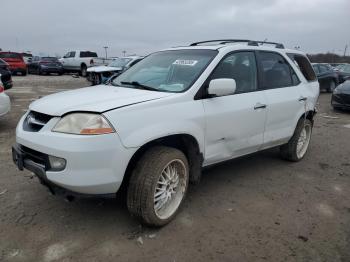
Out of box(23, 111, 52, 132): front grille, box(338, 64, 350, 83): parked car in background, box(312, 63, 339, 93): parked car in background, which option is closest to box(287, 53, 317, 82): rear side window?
box(23, 111, 52, 132): front grille

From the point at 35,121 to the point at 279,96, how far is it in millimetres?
3015

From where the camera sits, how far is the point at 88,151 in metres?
2.70

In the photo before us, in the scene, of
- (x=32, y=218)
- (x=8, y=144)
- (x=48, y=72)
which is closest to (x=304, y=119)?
(x=32, y=218)

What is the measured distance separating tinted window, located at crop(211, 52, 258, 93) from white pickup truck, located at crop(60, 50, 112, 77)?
77.3 feet

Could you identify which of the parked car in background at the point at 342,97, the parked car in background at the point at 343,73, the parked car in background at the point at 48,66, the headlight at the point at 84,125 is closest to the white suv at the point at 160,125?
the headlight at the point at 84,125

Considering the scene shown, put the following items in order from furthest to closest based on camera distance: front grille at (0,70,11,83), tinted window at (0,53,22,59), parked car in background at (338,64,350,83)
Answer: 1. tinted window at (0,53,22,59)
2. parked car in background at (338,64,350,83)
3. front grille at (0,70,11,83)

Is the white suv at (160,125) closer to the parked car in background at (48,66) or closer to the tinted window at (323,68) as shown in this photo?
the tinted window at (323,68)

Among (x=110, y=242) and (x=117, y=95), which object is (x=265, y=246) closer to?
(x=110, y=242)

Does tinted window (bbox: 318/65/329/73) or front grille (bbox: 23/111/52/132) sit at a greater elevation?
tinted window (bbox: 318/65/329/73)

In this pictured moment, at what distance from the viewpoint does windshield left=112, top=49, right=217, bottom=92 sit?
11.8ft

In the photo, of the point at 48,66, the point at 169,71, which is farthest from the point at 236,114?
the point at 48,66

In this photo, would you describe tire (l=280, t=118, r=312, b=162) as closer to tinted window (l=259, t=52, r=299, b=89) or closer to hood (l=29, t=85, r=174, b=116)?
tinted window (l=259, t=52, r=299, b=89)

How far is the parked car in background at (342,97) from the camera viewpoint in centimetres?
1073

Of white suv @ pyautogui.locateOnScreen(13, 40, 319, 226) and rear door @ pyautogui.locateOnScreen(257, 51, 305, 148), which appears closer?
white suv @ pyautogui.locateOnScreen(13, 40, 319, 226)
